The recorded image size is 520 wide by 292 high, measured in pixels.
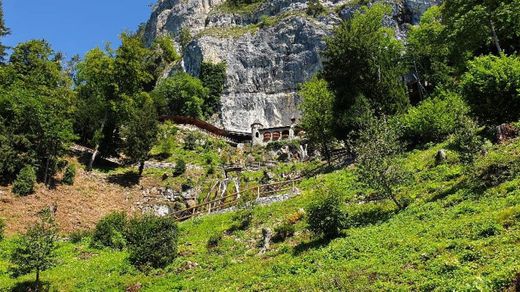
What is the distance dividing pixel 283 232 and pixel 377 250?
6624mm

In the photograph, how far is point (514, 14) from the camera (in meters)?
31.8

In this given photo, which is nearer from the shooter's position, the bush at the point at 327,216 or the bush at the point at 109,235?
the bush at the point at 327,216

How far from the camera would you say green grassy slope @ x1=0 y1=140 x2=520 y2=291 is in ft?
42.7

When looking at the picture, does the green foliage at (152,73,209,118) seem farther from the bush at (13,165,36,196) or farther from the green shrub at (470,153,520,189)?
the green shrub at (470,153,520,189)

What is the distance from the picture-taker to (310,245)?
64.5 feet

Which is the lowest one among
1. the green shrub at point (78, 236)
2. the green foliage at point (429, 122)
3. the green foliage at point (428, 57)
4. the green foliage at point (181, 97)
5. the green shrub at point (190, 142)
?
the green shrub at point (78, 236)

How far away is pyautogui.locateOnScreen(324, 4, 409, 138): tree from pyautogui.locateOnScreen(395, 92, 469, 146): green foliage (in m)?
3.12

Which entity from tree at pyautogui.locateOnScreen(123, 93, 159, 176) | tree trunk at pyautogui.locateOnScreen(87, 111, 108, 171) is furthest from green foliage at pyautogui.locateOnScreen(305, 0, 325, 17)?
tree trunk at pyautogui.locateOnScreen(87, 111, 108, 171)

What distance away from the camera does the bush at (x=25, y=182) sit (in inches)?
1355

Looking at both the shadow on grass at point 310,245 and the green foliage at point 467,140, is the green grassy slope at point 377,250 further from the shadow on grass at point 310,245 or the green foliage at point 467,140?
the green foliage at point 467,140

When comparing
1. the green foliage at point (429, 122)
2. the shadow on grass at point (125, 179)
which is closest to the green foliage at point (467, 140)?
the green foliage at point (429, 122)

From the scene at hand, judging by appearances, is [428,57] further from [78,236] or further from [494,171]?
[78,236]

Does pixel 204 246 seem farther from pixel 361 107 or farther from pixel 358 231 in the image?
pixel 361 107

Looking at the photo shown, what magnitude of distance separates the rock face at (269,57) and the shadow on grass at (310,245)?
5661 centimetres
